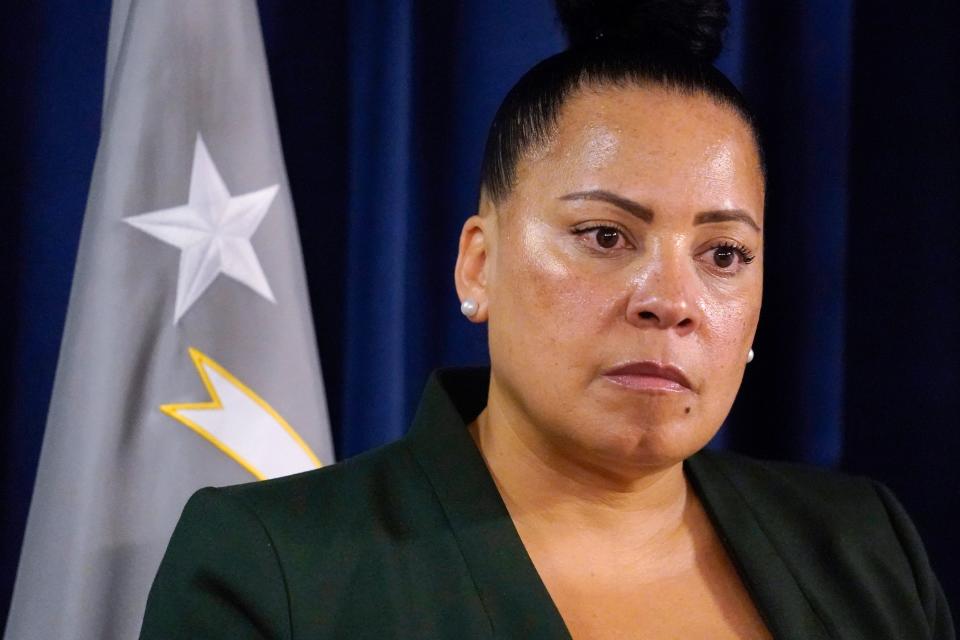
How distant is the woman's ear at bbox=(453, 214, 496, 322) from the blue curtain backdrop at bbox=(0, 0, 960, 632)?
37 centimetres

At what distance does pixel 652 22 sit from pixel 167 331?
2.11 feet

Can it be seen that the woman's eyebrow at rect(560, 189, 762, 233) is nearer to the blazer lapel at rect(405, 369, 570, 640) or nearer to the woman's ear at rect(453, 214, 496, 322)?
the woman's ear at rect(453, 214, 496, 322)

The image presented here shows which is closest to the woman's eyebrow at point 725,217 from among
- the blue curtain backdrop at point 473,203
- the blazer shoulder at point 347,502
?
the blazer shoulder at point 347,502

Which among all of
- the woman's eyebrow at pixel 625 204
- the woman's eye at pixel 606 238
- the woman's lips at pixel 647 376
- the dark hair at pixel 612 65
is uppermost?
the dark hair at pixel 612 65

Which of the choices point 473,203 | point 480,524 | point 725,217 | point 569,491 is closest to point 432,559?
point 480,524

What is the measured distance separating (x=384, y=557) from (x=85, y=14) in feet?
3.02

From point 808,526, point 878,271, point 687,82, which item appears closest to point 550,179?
point 687,82

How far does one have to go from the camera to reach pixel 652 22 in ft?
3.72

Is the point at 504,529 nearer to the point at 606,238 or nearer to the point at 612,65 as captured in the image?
the point at 606,238

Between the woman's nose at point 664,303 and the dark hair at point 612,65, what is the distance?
0.18 m

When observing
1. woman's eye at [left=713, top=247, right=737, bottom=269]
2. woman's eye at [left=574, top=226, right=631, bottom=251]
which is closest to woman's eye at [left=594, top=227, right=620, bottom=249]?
woman's eye at [left=574, top=226, right=631, bottom=251]

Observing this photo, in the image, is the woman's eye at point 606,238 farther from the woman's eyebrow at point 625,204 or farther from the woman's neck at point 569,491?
the woman's neck at point 569,491

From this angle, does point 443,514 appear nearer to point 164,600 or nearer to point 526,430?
point 526,430

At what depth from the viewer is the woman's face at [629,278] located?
0.96 metres
